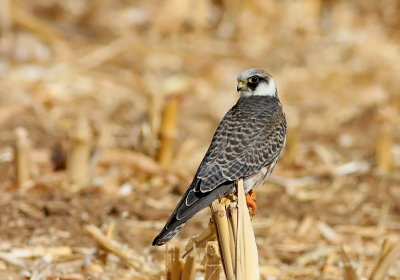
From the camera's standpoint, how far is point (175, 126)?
7211 mm

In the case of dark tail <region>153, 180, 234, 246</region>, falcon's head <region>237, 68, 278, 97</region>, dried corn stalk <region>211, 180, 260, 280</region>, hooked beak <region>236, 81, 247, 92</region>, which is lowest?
dried corn stalk <region>211, 180, 260, 280</region>

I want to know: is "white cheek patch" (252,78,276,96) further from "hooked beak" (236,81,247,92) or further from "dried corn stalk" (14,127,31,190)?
"dried corn stalk" (14,127,31,190)

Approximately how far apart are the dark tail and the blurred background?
78 centimetres

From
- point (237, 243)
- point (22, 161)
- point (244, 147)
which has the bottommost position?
point (237, 243)

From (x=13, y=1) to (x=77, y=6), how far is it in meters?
1.31

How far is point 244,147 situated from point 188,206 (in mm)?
729

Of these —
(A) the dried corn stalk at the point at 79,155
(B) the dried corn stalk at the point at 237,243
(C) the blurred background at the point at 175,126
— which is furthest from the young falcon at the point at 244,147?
(A) the dried corn stalk at the point at 79,155

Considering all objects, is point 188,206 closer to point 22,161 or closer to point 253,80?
point 253,80

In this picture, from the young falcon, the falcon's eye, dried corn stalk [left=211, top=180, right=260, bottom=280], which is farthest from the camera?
the falcon's eye

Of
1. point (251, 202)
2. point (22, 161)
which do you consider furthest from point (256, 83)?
point (22, 161)

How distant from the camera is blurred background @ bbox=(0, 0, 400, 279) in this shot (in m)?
5.85

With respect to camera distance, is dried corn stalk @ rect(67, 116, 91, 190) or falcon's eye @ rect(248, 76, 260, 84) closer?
falcon's eye @ rect(248, 76, 260, 84)

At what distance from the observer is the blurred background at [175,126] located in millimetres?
5848

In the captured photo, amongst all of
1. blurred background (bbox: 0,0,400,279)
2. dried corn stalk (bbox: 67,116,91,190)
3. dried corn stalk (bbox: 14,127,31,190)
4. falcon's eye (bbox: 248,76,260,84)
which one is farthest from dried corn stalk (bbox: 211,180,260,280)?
dried corn stalk (bbox: 14,127,31,190)
